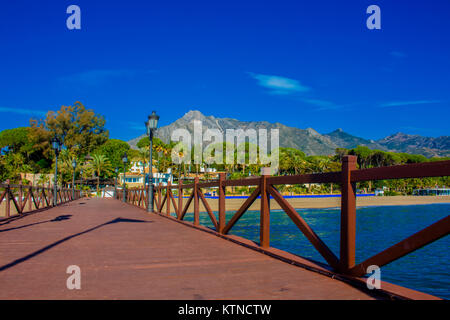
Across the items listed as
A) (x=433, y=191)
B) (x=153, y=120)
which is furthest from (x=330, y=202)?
(x=433, y=191)

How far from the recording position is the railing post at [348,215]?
12.0 feet

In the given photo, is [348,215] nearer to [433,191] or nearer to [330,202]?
[330,202]

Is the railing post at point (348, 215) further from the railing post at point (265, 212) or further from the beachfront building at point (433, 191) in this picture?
the beachfront building at point (433, 191)

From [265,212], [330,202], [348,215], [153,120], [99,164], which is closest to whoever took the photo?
[348,215]

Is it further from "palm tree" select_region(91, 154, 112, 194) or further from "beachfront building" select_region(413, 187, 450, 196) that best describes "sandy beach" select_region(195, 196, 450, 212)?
"palm tree" select_region(91, 154, 112, 194)

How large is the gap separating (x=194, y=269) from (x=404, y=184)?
9315 cm

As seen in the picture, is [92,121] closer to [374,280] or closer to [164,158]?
[164,158]

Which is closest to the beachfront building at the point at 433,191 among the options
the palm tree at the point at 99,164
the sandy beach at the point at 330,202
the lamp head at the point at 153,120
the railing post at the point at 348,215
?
the sandy beach at the point at 330,202

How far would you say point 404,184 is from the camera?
87.8 meters

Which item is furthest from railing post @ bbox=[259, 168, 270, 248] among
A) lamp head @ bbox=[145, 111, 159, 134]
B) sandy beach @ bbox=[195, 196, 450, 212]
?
sandy beach @ bbox=[195, 196, 450, 212]

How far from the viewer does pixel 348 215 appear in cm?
366

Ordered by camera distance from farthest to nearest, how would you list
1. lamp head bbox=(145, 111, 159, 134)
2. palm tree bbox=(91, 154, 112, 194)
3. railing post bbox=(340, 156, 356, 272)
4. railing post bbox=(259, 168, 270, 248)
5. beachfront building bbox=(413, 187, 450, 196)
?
beachfront building bbox=(413, 187, 450, 196), palm tree bbox=(91, 154, 112, 194), lamp head bbox=(145, 111, 159, 134), railing post bbox=(259, 168, 270, 248), railing post bbox=(340, 156, 356, 272)

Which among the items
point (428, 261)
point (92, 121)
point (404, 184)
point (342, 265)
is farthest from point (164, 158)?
point (342, 265)

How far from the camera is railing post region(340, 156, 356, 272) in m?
3.66
